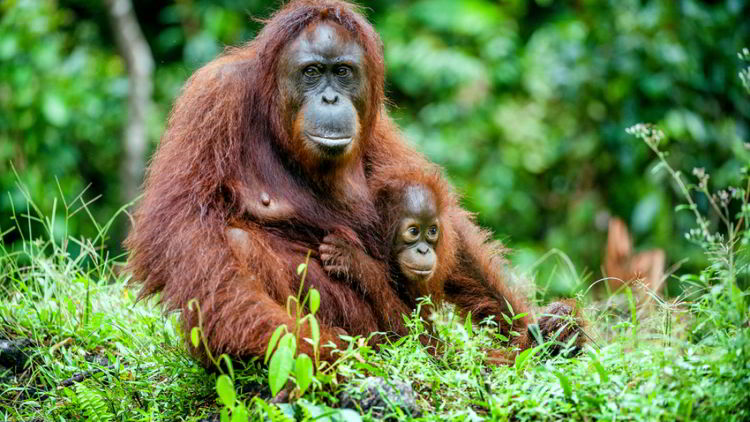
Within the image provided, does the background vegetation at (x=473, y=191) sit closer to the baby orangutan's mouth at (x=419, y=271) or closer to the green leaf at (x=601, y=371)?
the green leaf at (x=601, y=371)

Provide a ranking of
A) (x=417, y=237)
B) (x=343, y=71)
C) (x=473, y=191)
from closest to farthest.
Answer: (x=343, y=71)
(x=417, y=237)
(x=473, y=191)

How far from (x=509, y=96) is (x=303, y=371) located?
20.7ft

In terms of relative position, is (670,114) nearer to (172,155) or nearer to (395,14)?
(395,14)

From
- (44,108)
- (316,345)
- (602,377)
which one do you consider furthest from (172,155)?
(44,108)

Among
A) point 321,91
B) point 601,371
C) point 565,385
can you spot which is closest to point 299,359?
point 565,385

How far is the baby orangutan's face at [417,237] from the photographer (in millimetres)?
3820

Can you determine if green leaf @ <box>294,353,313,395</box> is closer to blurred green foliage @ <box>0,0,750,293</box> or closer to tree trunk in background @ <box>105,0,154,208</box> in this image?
blurred green foliage @ <box>0,0,750,293</box>

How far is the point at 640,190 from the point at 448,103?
1.89m

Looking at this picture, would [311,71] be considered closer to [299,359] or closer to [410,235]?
[410,235]

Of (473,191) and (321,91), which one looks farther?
(473,191)

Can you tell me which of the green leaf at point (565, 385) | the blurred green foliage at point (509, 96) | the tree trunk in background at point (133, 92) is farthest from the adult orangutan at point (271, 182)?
the tree trunk in background at point (133, 92)

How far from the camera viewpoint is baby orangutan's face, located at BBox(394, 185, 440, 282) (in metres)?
3.82

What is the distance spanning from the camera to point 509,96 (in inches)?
344

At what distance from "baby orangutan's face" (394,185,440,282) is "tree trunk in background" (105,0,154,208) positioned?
4298 millimetres
